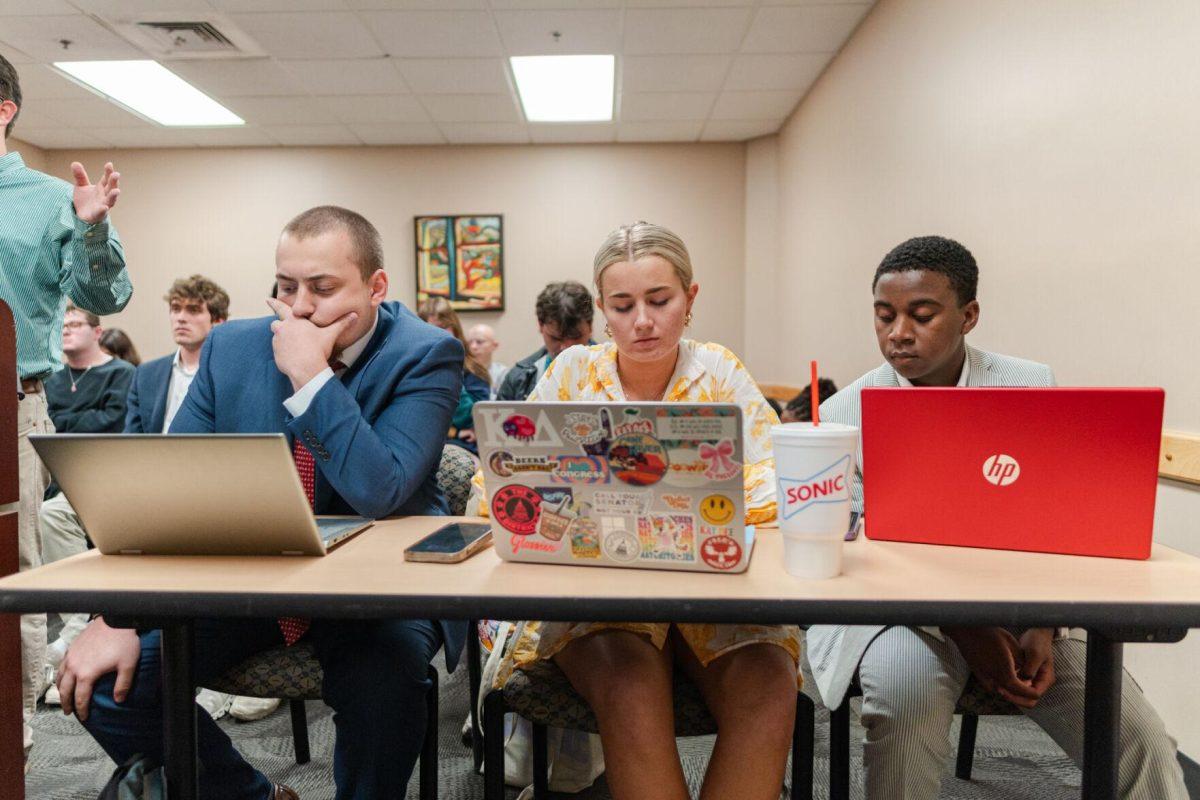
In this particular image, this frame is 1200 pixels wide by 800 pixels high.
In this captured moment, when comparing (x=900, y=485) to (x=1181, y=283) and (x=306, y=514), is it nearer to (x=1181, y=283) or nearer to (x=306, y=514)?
(x=306, y=514)

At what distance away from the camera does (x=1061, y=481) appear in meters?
0.93

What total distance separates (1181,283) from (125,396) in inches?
151

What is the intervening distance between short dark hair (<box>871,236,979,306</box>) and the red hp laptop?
0.72 meters

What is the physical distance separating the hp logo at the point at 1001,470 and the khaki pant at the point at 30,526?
203 cm

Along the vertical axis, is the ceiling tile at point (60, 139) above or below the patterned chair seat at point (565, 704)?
above

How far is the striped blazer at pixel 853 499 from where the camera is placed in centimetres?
129

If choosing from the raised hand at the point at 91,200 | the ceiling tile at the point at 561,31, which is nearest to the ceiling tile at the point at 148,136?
the ceiling tile at the point at 561,31

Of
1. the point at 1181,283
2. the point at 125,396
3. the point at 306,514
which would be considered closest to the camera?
the point at 306,514

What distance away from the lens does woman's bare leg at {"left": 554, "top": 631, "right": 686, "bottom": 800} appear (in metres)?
1.03

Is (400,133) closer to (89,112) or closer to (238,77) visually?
(238,77)

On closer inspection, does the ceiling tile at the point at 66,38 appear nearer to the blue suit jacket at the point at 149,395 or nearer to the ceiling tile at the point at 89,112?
the ceiling tile at the point at 89,112

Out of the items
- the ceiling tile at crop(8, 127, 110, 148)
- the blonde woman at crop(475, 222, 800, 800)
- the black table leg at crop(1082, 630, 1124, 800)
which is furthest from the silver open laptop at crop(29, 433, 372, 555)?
the ceiling tile at crop(8, 127, 110, 148)

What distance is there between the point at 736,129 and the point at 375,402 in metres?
4.73

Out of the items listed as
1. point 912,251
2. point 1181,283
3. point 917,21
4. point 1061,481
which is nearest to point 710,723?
point 1061,481
